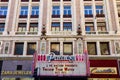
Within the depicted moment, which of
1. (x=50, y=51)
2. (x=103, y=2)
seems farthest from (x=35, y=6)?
(x=103, y=2)

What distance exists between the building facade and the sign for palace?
162 centimetres

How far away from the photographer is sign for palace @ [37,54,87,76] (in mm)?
32188

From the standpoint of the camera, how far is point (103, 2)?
38719 millimetres

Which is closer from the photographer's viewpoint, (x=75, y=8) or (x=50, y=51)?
(x=50, y=51)

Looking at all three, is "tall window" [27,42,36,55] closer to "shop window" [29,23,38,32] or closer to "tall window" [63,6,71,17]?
"shop window" [29,23,38,32]

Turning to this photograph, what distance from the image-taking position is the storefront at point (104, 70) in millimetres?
32688

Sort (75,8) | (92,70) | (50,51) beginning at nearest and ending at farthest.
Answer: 1. (92,70)
2. (50,51)
3. (75,8)

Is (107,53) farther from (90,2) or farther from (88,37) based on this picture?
(90,2)

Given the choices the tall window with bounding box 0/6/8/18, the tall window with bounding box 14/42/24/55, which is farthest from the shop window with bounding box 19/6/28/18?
the tall window with bounding box 14/42/24/55

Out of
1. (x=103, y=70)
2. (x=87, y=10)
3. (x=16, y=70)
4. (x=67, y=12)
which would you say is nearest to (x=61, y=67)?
(x=103, y=70)

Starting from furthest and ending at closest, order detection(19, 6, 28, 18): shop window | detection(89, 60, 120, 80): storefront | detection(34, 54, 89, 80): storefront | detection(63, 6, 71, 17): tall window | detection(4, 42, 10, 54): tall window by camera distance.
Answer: detection(19, 6, 28, 18): shop window < detection(63, 6, 71, 17): tall window < detection(4, 42, 10, 54): tall window < detection(89, 60, 120, 80): storefront < detection(34, 54, 89, 80): storefront

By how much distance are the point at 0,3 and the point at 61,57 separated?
47.0ft

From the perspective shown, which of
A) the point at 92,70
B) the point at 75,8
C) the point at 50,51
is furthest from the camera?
the point at 75,8

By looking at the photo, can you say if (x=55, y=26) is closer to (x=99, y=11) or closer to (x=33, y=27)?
(x=33, y=27)
